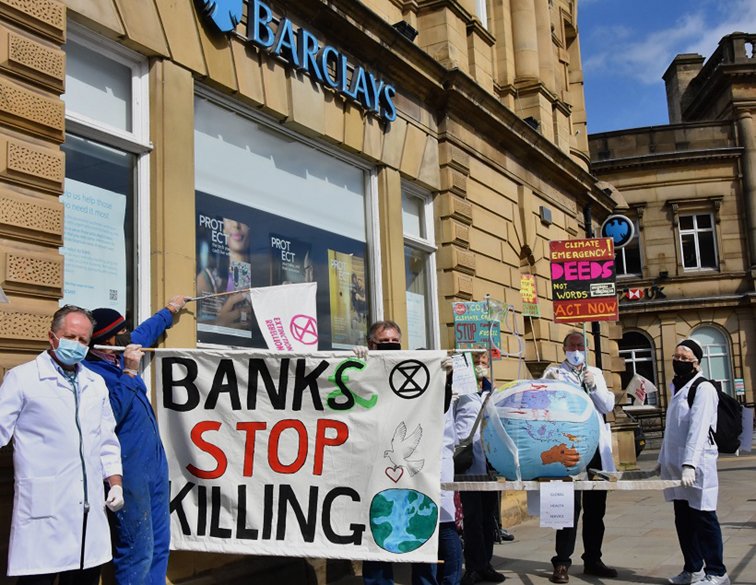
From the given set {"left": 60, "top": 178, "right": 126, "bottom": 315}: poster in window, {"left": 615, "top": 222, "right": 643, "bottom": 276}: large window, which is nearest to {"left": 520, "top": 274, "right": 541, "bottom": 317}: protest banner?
{"left": 60, "top": 178, "right": 126, "bottom": 315}: poster in window

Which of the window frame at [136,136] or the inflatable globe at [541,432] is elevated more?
the window frame at [136,136]

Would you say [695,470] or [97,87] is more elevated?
[97,87]

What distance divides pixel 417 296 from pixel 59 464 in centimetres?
786

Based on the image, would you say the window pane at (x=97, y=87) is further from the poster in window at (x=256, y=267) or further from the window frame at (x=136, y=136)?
the poster in window at (x=256, y=267)

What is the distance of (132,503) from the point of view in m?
5.17

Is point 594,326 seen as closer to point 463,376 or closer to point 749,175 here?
point 463,376

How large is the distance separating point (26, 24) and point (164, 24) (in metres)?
1.51

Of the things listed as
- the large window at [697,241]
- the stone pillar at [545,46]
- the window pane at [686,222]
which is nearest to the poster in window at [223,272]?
the stone pillar at [545,46]

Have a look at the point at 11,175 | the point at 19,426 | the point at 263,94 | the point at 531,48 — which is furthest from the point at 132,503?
the point at 531,48

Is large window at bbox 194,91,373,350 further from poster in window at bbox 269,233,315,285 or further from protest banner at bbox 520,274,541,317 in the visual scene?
protest banner at bbox 520,274,541,317

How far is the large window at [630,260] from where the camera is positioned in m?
35.8

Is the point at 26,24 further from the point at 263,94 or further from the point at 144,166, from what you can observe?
the point at 263,94

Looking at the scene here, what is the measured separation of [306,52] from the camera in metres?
9.25

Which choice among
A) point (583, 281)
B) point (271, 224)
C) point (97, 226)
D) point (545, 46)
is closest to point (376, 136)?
point (271, 224)
